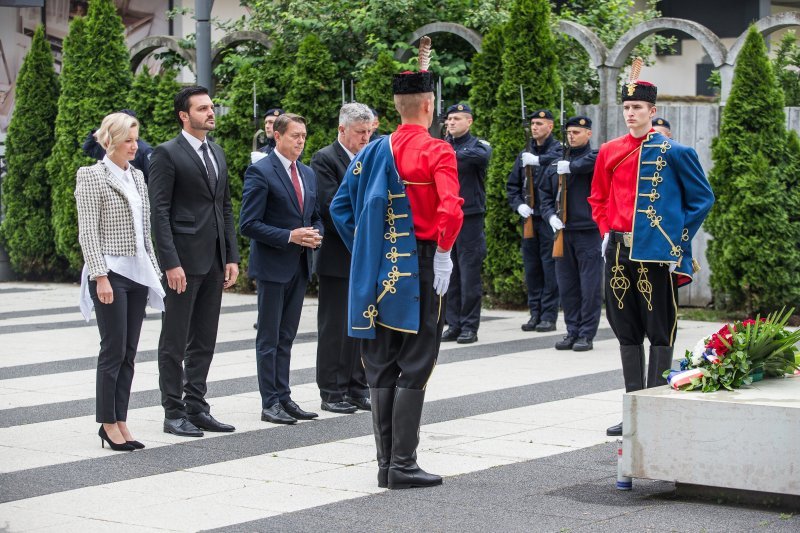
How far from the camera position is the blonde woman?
7258 mm

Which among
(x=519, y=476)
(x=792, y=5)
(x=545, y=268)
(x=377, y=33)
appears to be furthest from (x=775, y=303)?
(x=792, y=5)

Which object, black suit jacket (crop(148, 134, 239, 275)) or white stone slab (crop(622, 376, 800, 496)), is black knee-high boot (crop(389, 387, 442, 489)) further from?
black suit jacket (crop(148, 134, 239, 275))

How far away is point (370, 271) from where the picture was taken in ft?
20.9

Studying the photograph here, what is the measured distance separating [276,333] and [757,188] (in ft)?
20.3

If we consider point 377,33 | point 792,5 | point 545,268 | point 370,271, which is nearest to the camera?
point 370,271

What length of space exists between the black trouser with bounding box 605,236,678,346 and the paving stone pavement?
636 millimetres

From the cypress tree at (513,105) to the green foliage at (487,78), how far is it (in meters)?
0.15

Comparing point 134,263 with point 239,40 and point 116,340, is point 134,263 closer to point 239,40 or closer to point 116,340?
point 116,340

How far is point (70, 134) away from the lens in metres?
17.5

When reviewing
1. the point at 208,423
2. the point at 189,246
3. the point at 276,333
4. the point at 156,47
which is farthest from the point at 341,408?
the point at 156,47

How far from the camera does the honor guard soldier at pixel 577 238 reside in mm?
11570

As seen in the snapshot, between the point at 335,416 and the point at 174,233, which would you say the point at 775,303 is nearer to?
the point at 335,416

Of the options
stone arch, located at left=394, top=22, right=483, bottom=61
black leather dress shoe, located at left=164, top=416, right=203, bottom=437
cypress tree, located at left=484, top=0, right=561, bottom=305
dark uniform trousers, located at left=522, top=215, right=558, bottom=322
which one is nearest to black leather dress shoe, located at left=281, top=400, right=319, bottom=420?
black leather dress shoe, located at left=164, top=416, right=203, bottom=437

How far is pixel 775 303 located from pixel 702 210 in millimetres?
5869
